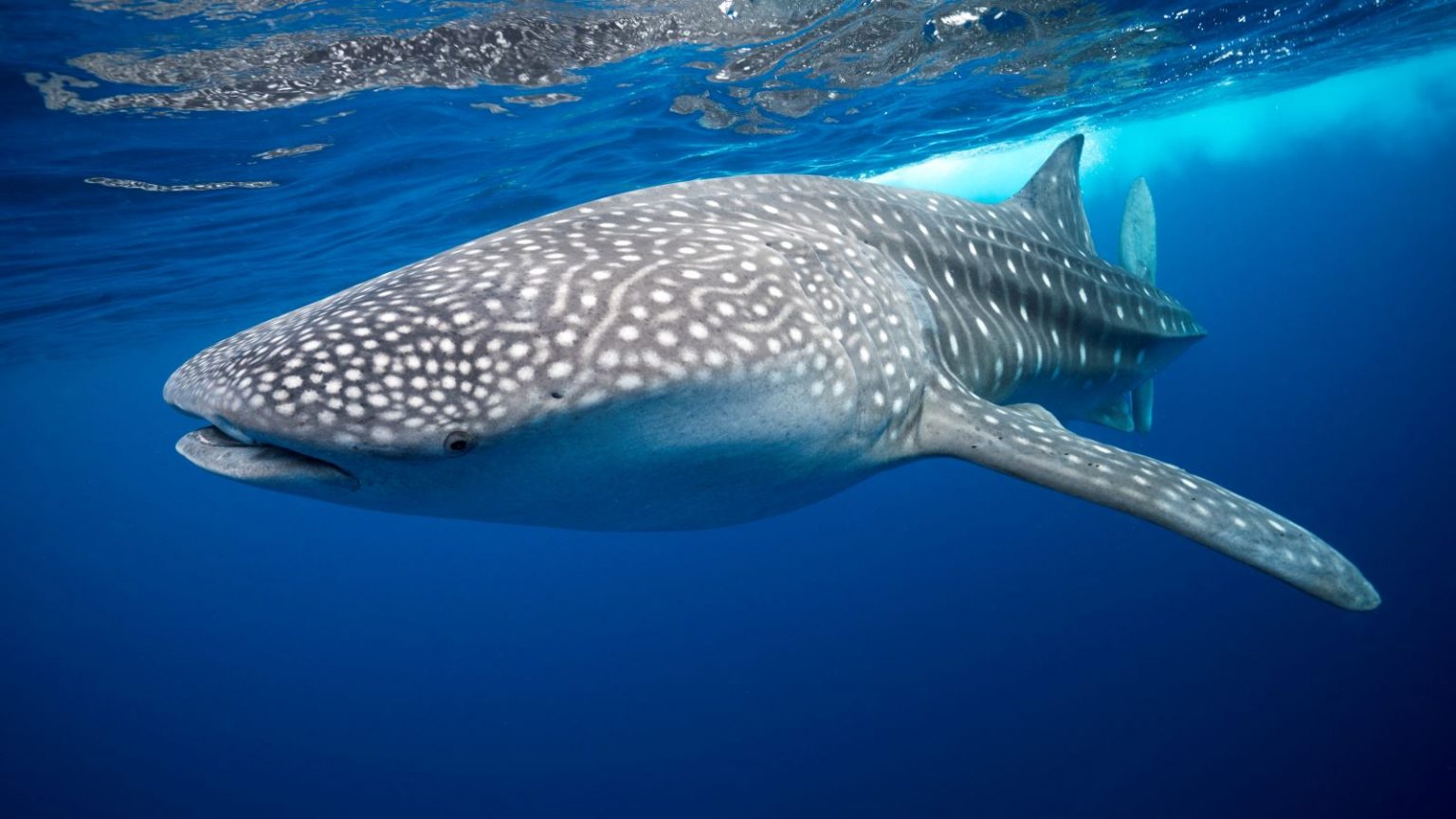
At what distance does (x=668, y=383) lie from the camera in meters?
2.57

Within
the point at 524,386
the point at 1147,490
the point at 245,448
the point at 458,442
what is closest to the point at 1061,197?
the point at 1147,490

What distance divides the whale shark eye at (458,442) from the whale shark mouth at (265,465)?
330 mm

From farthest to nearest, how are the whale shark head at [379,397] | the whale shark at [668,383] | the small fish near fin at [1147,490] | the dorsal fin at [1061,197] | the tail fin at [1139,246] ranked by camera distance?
the tail fin at [1139,246], the dorsal fin at [1061,197], the small fish near fin at [1147,490], the whale shark at [668,383], the whale shark head at [379,397]

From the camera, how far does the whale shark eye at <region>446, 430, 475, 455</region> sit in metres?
2.28

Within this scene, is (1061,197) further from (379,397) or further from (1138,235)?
(379,397)

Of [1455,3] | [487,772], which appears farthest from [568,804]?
[1455,3]

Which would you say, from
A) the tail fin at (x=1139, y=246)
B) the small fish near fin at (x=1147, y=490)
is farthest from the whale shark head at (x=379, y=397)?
the tail fin at (x=1139, y=246)

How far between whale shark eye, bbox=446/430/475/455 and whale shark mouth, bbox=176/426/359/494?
1.08 ft

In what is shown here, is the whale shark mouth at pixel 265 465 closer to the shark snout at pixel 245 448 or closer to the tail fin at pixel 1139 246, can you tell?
the shark snout at pixel 245 448

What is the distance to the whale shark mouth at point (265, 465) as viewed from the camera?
7.34 ft

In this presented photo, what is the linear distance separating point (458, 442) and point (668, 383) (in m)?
0.69

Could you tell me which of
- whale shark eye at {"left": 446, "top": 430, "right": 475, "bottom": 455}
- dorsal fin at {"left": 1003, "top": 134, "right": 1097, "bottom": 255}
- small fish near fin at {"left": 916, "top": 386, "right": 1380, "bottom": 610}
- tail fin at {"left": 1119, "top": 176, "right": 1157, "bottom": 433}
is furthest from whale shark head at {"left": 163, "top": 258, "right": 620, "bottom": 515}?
tail fin at {"left": 1119, "top": 176, "right": 1157, "bottom": 433}

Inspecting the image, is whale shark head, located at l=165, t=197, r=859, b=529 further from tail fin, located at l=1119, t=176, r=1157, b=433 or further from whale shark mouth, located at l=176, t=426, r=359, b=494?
tail fin, located at l=1119, t=176, r=1157, b=433

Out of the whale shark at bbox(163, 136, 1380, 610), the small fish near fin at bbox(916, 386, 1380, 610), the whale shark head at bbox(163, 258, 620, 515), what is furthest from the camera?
the small fish near fin at bbox(916, 386, 1380, 610)
